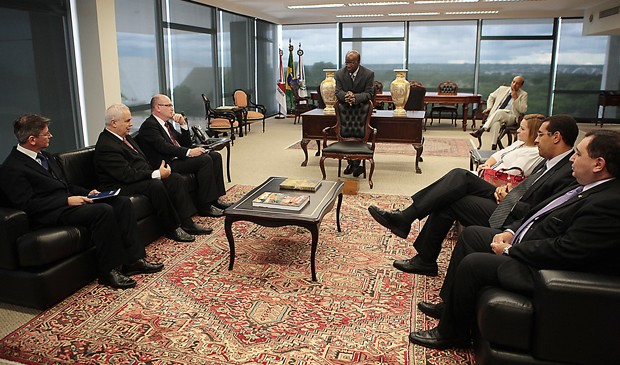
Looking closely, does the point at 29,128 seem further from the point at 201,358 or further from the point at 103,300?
the point at 201,358

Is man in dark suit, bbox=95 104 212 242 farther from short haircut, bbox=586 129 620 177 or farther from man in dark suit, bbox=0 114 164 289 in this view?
short haircut, bbox=586 129 620 177

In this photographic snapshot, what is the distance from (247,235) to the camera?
4094mm

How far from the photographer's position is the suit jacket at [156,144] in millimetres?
4336

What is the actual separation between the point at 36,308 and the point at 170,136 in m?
2.14

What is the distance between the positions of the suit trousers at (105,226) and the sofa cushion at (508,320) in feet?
7.59

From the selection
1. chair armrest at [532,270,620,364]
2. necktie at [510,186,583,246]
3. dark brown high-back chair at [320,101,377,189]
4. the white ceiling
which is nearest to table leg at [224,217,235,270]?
necktie at [510,186,583,246]

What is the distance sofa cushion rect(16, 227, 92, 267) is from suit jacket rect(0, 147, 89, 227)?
152mm

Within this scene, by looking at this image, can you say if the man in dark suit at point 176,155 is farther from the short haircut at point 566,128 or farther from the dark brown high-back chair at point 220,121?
the dark brown high-back chair at point 220,121

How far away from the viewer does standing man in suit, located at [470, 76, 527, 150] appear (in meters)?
7.02

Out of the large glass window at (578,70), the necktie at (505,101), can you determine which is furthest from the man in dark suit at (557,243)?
the large glass window at (578,70)

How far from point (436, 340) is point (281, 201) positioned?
1.49 metres

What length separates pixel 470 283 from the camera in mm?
2250

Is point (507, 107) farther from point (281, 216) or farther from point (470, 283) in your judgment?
point (470, 283)

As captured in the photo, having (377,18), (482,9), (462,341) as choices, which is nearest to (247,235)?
(462,341)
